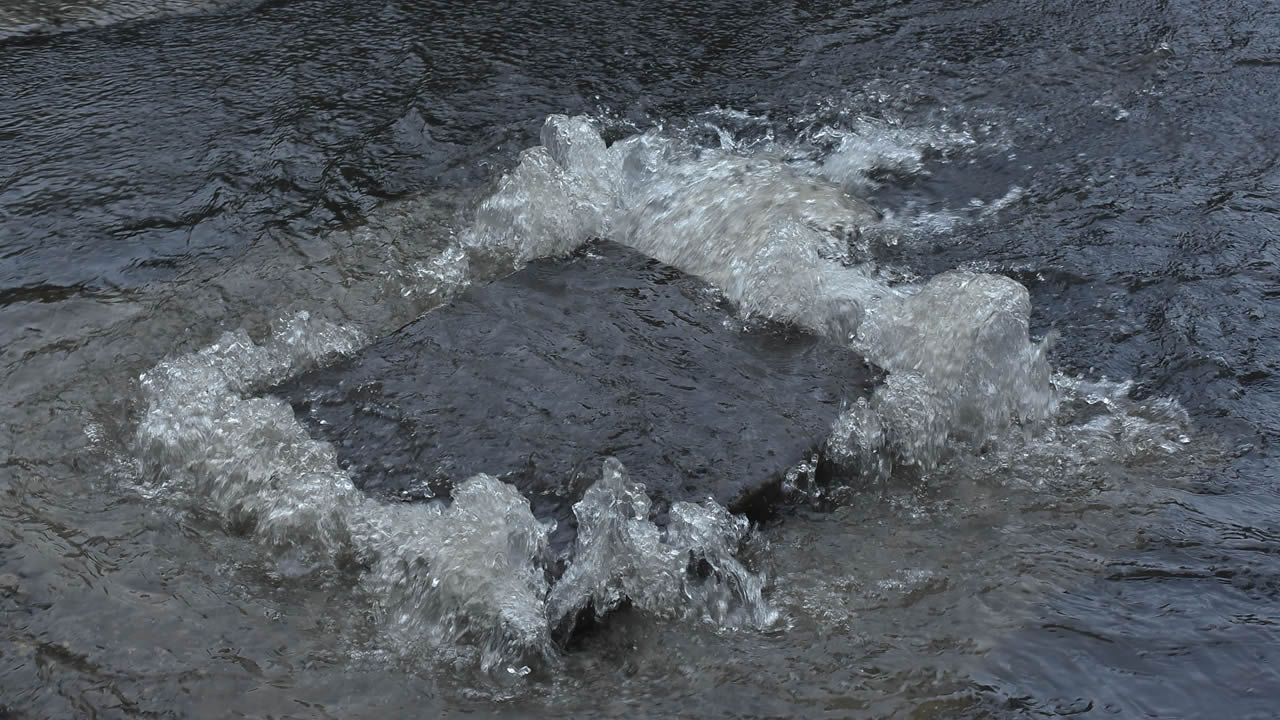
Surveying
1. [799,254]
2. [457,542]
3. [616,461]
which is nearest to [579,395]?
[616,461]

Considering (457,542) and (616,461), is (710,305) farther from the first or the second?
(457,542)

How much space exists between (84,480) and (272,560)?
68cm

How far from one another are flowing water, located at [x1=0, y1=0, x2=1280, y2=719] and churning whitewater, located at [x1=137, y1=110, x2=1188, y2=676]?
1cm

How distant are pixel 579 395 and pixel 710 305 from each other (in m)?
0.71

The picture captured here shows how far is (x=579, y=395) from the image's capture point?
3393 mm

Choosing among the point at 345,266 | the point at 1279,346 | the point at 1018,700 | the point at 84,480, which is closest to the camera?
the point at 1018,700

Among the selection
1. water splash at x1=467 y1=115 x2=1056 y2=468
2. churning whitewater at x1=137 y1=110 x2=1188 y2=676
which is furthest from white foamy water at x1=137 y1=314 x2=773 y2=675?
water splash at x1=467 y1=115 x2=1056 y2=468

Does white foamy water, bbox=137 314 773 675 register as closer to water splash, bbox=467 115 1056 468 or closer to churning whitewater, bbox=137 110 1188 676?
churning whitewater, bbox=137 110 1188 676

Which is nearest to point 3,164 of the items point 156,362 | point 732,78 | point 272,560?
point 156,362

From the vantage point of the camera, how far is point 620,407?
3342 mm

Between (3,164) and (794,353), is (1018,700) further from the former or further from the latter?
(3,164)

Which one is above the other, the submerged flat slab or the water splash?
the water splash

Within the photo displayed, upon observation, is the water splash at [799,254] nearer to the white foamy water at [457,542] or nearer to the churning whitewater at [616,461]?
the churning whitewater at [616,461]

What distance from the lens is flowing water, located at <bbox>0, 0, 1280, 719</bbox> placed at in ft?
8.58
